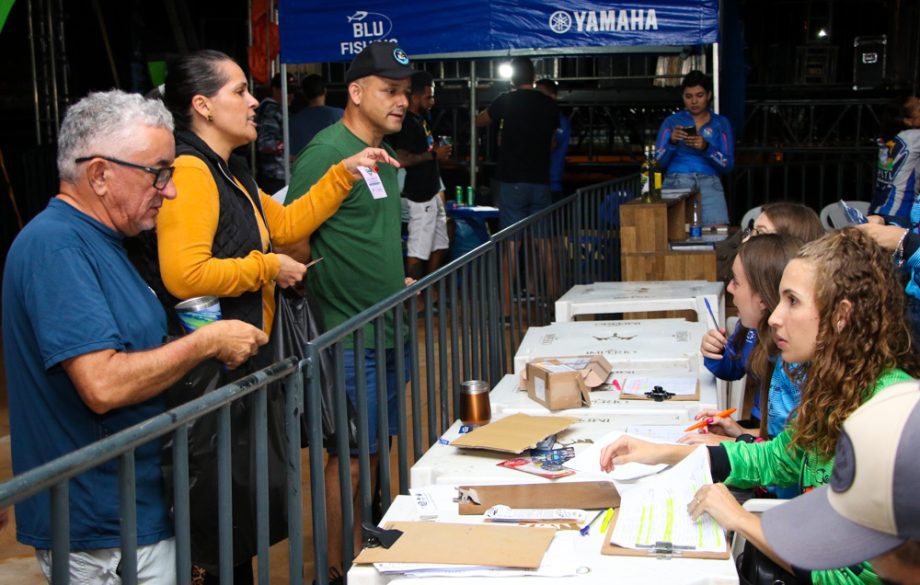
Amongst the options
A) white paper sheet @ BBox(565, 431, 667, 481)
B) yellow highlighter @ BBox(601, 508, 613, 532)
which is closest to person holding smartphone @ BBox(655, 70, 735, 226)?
white paper sheet @ BBox(565, 431, 667, 481)

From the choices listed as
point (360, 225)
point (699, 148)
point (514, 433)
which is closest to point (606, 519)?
point (514, 433)

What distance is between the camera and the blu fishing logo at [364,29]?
858 centimetres

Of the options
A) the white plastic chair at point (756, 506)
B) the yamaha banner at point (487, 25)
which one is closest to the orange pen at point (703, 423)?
the white plastic chair at point (756, 506)

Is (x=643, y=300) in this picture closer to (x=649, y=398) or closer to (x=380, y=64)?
(x=649, y=398)

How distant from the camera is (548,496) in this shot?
277 centimetres

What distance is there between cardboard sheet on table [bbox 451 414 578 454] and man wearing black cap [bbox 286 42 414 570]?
806mm

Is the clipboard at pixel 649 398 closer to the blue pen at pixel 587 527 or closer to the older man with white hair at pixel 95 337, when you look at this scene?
the blue pen at pixel 587 527

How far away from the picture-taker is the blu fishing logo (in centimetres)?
858

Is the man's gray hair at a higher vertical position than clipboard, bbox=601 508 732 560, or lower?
higher

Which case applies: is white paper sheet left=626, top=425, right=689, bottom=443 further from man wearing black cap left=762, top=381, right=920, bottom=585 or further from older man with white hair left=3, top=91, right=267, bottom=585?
man wearing black cap left=762, top=381, right=920, bottom=585

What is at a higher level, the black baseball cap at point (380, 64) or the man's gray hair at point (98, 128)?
the black baseball cap at point (380, 64)

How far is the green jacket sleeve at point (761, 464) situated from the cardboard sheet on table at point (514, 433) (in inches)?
20.7

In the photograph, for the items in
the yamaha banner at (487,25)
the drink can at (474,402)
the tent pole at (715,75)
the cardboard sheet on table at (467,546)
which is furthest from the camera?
the tent pole at (715,75)

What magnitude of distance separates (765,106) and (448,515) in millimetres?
12697
